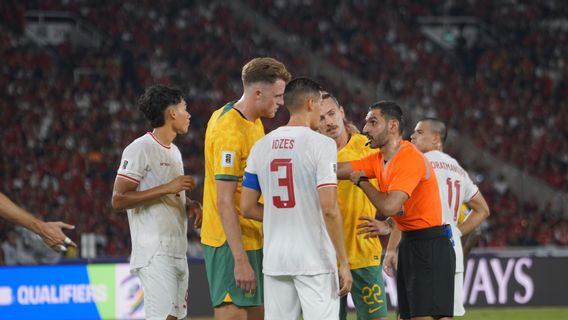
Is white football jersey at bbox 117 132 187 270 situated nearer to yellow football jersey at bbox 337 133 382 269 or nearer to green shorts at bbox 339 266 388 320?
yellow football jersey at bbox 337 133 382 269

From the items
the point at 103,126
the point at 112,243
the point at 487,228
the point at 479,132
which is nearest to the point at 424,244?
the point at 112,243

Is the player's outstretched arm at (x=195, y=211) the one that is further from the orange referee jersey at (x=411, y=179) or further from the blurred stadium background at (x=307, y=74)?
the blurred stadium background at (x=307, y=74)

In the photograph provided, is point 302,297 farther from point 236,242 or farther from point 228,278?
point 228,278

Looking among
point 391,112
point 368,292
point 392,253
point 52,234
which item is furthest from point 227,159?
point 392,253

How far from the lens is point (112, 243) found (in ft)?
66.1

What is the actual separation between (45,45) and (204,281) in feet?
50.8

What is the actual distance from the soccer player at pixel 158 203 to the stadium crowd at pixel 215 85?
11015mm

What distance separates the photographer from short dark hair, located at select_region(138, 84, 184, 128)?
780 cm

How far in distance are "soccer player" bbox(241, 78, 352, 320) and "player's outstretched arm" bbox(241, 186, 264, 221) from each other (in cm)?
11

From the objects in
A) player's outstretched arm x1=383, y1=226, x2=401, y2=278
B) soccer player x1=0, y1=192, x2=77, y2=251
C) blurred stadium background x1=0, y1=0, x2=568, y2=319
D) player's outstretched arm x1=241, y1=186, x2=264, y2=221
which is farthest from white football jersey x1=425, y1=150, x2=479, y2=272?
blurred stadium background x1=0, y1=0, x2=568, y2=319

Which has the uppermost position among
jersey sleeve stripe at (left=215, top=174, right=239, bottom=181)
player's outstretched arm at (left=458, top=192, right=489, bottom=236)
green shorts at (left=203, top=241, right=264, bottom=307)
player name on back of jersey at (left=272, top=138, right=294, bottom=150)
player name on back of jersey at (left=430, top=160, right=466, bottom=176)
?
player name on back of jersey at (left=272, top=138, right=294, bottom=150)

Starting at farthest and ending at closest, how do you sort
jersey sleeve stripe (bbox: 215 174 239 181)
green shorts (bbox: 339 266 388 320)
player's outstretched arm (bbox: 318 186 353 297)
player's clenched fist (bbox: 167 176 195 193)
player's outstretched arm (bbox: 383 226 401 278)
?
player's outstretched arm (bbox: 383 226 401 278) < green shorts (bbox: 339 266 388 320) < player's clenched fist (bbox: 167 176 195 193) < jersey sleeve stripe (bbox: 215 174 239 181) < player's outstretched arm (bbox: 318 186 353 297)

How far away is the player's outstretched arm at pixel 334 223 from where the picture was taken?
Answer: 251 inches

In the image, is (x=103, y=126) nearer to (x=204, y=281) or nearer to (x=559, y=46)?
(x=204, y=281)
